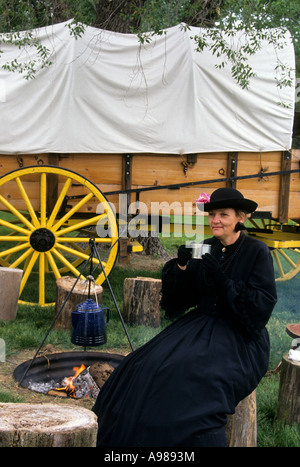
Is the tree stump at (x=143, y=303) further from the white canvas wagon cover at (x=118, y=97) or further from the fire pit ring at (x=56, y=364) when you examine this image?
the white canvas wagon cover at (x=118, y=97)

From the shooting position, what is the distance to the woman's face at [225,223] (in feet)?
9.80

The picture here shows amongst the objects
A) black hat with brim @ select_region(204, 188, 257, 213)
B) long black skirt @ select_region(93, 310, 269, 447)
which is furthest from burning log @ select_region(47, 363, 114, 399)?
black hat with brim @ select_region(204, 188, 257, 213)

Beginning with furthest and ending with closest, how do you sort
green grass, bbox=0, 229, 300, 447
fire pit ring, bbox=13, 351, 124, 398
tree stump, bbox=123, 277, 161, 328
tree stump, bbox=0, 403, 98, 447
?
tree stump, bbox=123, 277, 161, 328, fire pit ring, bbox=13, 351, 124, 398, green grass, bbox=0, 229, 300, 447, tree stump, bbox=0, 403, 98, 447

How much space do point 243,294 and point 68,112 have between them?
3.82 meters

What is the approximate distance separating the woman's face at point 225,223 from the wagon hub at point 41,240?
3.16 meters

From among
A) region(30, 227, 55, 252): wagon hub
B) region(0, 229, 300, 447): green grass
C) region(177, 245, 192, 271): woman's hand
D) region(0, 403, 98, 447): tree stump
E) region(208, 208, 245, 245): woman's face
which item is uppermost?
region(208, 208, 245, 245): woman's face

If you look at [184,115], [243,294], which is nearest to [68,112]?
[184,115]

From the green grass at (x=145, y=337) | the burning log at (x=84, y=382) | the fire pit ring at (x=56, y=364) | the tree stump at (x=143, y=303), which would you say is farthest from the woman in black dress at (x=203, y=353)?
the tree stump at (x=143, y=303)

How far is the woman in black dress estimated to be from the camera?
2.44 m

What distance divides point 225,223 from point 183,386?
3.10 ft

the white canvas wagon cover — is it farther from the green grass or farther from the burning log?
the burning log

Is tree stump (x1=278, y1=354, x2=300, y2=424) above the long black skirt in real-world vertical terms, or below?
below

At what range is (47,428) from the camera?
86.4 inches

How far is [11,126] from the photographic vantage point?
234 inches
